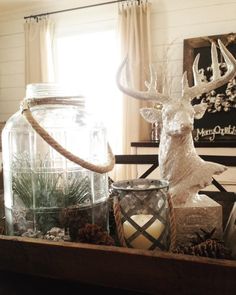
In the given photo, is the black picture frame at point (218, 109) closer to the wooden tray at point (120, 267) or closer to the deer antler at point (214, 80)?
the deer antler at point (214, 80)

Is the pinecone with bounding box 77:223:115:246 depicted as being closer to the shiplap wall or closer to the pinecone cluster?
the pinecone cluster

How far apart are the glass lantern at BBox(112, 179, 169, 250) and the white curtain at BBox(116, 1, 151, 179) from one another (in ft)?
7.77

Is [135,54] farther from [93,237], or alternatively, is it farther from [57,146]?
[93,237]

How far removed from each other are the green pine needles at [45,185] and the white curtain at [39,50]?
2.81 metres

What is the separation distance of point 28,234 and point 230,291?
0.44 meters

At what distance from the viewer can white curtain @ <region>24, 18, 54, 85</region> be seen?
11.3ft

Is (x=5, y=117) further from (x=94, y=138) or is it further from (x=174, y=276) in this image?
(x=174, y=276)

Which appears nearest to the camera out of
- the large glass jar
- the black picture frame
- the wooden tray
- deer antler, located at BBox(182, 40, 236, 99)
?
the wooden tray

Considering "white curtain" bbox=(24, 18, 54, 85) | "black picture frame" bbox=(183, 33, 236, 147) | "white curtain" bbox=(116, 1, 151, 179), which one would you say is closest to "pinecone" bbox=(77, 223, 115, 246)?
"black picture frame" bbox=(183, 33, 236, 147)

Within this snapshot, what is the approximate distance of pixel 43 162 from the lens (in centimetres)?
77

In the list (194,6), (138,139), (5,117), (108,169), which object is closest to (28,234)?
(108,169)

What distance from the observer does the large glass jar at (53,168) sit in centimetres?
69

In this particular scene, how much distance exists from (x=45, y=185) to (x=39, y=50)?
3093 mm

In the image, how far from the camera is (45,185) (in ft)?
2.36
